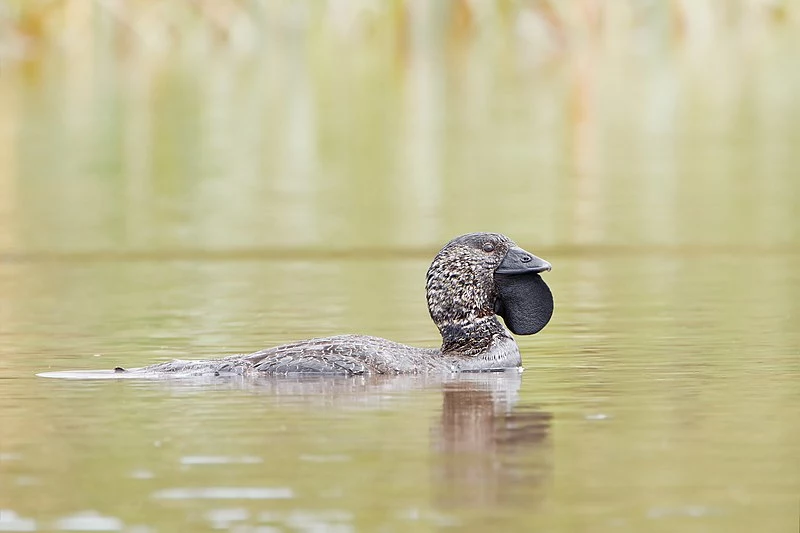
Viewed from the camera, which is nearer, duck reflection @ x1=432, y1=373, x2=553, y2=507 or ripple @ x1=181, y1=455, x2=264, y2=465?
duck reflection @ x1=432, y1=373, x2=553, y2=507

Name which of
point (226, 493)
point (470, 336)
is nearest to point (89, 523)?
point (226, 493)

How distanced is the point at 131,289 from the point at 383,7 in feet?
157

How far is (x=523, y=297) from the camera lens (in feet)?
47.7

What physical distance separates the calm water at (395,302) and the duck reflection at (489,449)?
0.03m

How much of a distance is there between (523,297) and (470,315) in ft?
1.49

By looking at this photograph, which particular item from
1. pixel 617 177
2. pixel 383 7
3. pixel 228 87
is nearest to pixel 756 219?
pixel 617 177

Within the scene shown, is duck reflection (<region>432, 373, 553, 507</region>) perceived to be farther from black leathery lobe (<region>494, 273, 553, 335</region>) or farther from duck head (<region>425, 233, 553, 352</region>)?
black leathery lobe (<region>494, 273, 553, 335</region>)

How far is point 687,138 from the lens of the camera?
41.2 metres

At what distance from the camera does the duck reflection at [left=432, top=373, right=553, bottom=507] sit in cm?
937

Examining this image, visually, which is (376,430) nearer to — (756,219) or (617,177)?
(756,219)

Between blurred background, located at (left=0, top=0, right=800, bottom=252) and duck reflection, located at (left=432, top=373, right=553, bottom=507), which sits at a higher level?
blurred background, located at (left=0, top=0, right=800, bottom=252)

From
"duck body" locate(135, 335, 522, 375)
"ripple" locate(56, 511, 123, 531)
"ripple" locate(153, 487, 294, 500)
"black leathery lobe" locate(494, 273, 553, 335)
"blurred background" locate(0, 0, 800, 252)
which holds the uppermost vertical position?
"blurred background" locate(0, 0, 800, 252)

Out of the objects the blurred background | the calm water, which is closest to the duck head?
the calm water

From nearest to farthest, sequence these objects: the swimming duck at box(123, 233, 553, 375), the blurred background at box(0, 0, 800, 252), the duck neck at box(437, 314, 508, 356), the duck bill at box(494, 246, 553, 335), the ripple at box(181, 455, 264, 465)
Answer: the ripple at box(181, 455, 264, 465), the swimming duck at box(123, 233, 553, 375), the duck neck at box(437, 314, 508, 356), the duck bill at box(494, 246, 553, 335), the blurred background at box(0, 0, 800, 252)
